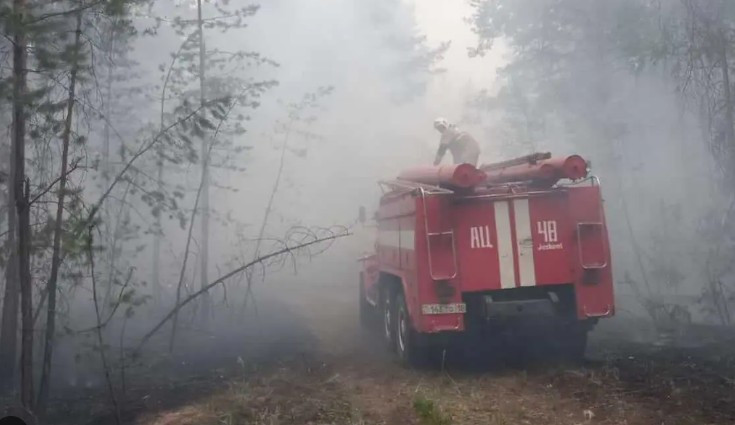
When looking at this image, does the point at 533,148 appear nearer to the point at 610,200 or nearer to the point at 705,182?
the point at 610,200

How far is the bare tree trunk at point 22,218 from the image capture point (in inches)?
237

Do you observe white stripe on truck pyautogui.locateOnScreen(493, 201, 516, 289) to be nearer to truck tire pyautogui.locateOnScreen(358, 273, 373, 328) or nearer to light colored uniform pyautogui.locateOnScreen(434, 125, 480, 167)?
light colored uniform pyautogui.locateOnScreen(434, 125, 480, 167)

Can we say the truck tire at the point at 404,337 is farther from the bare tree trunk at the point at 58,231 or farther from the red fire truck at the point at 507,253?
the bare tree trunk at the point at 58,231

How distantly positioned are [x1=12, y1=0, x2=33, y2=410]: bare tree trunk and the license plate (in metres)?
3.88

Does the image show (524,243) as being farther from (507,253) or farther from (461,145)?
(461,145)

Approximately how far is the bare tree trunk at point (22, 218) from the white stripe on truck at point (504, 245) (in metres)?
4.70

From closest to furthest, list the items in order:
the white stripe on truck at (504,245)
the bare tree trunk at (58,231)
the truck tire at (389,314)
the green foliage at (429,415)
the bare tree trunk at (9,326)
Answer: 1. the green foliage at (429,415)
2. the bare tree trunk at (58,231)
3. the white stripe on truck at (504,245)
4. the bare tree trunk at (9,326)
5. the truck tire at (389,314)

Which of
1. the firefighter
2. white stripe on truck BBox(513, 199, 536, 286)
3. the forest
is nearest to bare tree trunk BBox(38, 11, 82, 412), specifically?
the forest

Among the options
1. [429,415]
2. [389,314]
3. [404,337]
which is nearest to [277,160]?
[389,314]

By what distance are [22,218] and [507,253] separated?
487cm

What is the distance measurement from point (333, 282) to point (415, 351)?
594 inches

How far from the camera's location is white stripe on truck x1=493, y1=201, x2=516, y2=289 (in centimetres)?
729

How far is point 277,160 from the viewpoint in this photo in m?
26.6

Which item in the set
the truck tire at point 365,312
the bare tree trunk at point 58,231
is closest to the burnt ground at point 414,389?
the bare tree trunk at point 58,231
